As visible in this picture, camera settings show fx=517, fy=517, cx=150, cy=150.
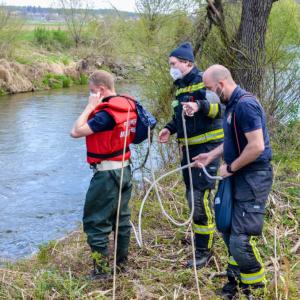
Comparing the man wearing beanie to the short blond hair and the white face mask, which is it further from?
the short blond hair

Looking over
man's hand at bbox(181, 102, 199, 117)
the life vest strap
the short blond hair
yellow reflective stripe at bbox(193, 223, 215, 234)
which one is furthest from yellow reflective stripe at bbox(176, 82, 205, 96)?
yellow reflective stripe at bbox(193, 223, 215, 234)

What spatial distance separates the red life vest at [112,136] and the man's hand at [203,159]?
2.13 feet

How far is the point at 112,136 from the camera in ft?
14.5

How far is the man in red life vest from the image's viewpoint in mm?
4383

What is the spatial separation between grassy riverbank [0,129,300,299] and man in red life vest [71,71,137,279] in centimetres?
40

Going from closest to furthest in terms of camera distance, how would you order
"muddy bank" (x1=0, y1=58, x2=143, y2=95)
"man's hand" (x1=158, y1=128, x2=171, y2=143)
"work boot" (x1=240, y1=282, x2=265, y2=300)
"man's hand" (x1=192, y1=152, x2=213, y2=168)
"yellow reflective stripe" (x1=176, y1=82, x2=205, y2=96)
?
"work boot" (x1=240, y1=282, x2=265, y2=300)
"man's hand" (x1=192, y1=152, x2=213, y2=168)
"yellow reflective stripe" (x1=176, y1=82, x2=205, y2=96)
"man's hand" (x1=158, y1=128, x2=171, y2=143)
"muddy bank" (x1=0, y1=58, x2=143, y2=95)

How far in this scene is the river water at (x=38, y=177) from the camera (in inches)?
315

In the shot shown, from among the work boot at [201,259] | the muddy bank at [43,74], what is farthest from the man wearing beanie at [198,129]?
the muddy bank at [43,74]

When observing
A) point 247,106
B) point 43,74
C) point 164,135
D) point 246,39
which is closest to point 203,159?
point 164,135

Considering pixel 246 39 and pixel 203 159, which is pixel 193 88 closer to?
pixel 203 159

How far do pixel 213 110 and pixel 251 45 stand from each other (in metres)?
4.04

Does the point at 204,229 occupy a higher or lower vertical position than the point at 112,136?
lower

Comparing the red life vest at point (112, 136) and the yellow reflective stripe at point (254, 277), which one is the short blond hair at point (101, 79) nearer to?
the red life vest at point (112, 136)

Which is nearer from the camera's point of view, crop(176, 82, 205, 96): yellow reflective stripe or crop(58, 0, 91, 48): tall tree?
crop(176, 82, 205, 96): yellow reflective stripe
